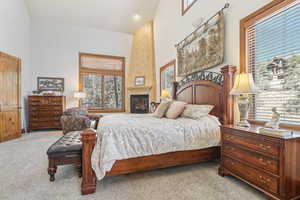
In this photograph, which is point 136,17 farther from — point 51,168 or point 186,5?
point 51,168

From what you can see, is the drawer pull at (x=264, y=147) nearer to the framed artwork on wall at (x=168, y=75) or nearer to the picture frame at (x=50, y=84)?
the framed artwork on wall at (x=168, y=75)

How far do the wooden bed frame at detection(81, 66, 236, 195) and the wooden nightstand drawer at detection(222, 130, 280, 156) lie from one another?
0.42m

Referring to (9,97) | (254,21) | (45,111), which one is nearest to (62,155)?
(254,21)

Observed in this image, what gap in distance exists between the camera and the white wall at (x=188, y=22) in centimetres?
242

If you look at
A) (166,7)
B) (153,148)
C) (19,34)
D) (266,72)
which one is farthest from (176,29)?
(19,34)

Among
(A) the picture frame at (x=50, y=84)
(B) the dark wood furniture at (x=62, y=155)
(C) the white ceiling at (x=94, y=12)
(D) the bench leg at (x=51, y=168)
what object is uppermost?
(C) the white ceiling at (x=94, y=12)

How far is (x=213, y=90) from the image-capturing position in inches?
108

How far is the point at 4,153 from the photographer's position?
2982 mm

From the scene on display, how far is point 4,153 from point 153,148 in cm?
322

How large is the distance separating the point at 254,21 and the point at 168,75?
3006 mm

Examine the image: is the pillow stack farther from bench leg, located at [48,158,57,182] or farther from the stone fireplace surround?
the stone fireplace surround

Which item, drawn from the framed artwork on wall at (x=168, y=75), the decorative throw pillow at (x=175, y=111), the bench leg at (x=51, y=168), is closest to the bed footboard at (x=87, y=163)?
the bench leg at (x=51, y=168)

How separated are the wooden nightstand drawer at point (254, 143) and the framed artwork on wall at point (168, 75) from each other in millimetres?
2941

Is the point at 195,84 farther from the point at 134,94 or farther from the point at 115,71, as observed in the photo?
the point at 115,71
